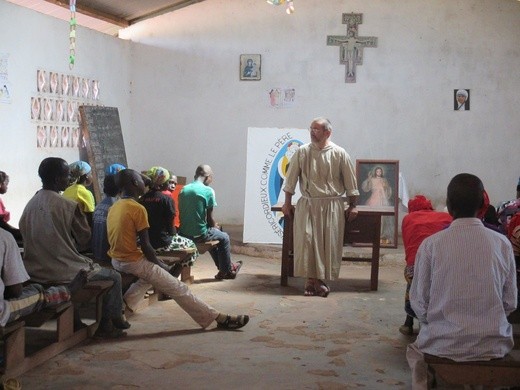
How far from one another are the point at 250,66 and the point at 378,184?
2.54 m

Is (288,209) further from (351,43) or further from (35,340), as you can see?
(351,43)

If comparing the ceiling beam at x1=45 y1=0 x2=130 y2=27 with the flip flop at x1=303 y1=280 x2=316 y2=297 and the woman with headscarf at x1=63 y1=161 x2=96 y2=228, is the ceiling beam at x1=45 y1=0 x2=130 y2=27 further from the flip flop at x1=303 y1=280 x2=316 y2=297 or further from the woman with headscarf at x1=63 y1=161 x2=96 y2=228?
the flip flop at x1=303 y1=280 x2=316 y2=297

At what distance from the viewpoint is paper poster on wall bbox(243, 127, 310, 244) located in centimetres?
1050

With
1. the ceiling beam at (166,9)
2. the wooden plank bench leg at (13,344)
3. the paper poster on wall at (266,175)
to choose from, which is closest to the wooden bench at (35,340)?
the wooden plank bench leg at (13,344)

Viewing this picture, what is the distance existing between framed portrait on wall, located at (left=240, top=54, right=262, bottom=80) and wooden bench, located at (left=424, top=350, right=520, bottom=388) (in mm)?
8216

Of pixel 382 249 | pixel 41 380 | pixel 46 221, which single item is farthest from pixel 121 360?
pixel 382 249

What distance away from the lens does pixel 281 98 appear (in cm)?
1182

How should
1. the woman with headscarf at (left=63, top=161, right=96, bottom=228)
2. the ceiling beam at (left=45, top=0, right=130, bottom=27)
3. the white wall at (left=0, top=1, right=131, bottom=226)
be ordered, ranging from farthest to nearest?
the ceiling beam at (left=45, top=0, right=130, bottom=27) → the white wall at (left=0, top=1, right=131, bottom=226) → the woman with headscarf at (left=63, top=161, right=96, bottom=228)

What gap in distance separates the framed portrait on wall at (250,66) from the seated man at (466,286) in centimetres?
795

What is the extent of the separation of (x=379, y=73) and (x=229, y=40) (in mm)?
2112

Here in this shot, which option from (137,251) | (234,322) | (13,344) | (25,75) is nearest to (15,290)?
(13,344)

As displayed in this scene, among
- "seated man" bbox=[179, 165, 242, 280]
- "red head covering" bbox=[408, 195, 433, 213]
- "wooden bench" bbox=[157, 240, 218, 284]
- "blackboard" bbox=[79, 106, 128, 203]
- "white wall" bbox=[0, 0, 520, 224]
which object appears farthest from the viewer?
"white wall" bbox=[0, 0, 520, 224]

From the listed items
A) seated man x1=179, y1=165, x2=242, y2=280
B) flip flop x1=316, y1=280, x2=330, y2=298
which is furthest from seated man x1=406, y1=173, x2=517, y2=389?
seated man x1=179, y1=165, x2=242, y2=280

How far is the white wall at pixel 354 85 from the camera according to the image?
37.9ft
